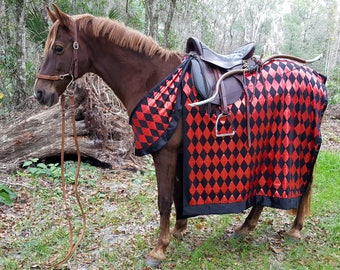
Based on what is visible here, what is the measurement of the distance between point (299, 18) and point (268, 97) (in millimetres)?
38426

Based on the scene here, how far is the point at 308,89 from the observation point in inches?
117

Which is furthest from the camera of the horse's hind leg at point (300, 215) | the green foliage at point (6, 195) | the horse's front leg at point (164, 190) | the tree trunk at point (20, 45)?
the tree trunk at point (20, 45)

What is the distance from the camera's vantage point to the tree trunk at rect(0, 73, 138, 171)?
5.37 metres

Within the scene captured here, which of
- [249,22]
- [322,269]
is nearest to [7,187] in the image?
[322,269]

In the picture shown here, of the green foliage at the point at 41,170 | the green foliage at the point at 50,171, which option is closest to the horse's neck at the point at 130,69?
the green foliage at the point at 50,171

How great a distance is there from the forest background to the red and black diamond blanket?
477 cm

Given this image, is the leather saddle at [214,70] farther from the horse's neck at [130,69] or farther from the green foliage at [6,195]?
the green foliage at [6,195]

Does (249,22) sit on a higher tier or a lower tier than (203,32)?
higher

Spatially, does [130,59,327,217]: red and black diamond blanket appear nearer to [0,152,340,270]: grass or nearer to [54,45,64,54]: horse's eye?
[0,152,340,270]: grass

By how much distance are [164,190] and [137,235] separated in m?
0.94

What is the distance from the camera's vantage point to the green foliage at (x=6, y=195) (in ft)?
13.5

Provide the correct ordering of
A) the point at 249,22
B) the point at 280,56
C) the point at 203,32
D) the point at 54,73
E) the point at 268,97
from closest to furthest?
1. the point at 54,73
2. the point at 268,97
3. the point at 280,56
4. the point at 203,32
5. the point at 249,22

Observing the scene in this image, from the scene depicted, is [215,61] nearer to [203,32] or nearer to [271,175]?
[271,175]

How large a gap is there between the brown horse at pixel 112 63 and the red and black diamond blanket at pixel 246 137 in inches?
5.8
